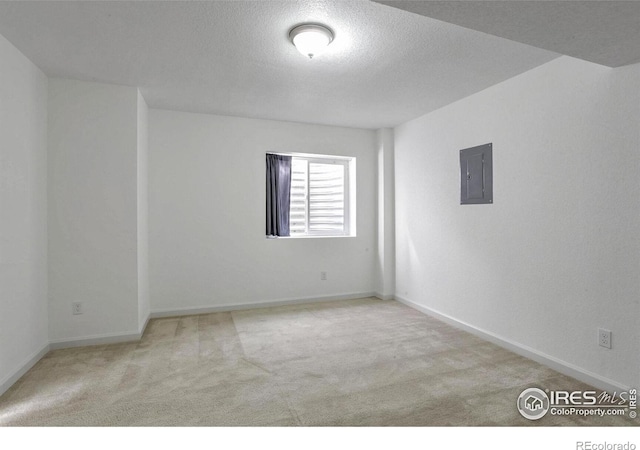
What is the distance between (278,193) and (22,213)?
2.84 meters

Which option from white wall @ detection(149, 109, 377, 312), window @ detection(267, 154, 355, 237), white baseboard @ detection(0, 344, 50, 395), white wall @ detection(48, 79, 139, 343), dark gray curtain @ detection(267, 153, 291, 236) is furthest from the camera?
window @ detection(267, 154, 355, 237)

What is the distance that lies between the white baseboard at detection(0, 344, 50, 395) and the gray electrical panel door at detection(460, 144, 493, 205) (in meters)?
4.31

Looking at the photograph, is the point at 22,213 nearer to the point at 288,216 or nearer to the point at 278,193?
the point at 278,193

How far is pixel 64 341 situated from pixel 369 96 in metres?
3.92

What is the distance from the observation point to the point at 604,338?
2.48m

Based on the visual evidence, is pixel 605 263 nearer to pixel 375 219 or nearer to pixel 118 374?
pixel 375 219

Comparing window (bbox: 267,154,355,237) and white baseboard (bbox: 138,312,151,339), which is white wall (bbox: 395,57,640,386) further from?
white baseboard (bbox: 138,312,151,339)

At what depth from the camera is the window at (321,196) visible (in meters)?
5.06

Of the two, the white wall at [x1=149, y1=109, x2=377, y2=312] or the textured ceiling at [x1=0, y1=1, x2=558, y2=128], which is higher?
the textured ceiling at [x1=0, y1=1, x2=558, y2=128]

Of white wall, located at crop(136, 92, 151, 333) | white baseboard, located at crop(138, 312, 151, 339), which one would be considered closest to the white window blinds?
white wall, located at crop(136, 92, 151, 333)

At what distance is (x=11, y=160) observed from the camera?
261cm

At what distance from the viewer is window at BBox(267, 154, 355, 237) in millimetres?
5059

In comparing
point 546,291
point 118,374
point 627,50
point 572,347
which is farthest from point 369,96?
point 118,374
